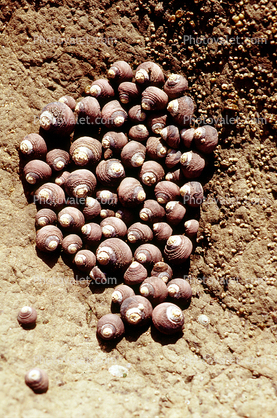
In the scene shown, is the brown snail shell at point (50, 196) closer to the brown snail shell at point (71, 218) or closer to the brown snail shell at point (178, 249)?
the brown snail shell at point (71, 218)

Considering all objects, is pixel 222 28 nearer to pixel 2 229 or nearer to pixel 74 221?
pixel 74 221

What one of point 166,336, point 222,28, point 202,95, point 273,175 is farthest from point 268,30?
point 166,336

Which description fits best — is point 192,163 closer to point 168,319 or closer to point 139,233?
point 139,233

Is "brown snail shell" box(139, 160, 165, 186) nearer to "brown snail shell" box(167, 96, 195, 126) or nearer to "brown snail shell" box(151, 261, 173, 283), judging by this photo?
"brown snail shell" box(167, 96, 195, 126)

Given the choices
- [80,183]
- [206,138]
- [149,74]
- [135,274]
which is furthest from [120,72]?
[135,274]

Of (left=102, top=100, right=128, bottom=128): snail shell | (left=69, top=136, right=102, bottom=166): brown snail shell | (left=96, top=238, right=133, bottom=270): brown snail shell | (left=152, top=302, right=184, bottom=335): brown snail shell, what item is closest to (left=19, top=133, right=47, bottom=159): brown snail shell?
(left=69, top=136, right=102, bottom=166): brown snail shell

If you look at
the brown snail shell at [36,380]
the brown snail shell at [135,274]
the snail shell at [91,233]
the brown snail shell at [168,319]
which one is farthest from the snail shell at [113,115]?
the brown snail shell at [36,380]
